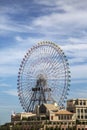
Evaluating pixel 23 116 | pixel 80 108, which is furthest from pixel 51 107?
pixel 80 108

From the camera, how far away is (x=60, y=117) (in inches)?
7372

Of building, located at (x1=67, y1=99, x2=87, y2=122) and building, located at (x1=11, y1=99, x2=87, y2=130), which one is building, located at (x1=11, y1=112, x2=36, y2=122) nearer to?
building, located at (x1=11, y1=99, x2=87, y2=130)

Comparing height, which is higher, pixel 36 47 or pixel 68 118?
pixel 36 47

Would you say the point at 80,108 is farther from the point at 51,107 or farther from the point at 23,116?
the point at 23,116

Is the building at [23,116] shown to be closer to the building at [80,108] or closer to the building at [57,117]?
the building at [57,117]

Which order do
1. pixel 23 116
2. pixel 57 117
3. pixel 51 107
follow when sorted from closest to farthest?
pixel 57 117 → pixel 51 107 → pixel 23 116

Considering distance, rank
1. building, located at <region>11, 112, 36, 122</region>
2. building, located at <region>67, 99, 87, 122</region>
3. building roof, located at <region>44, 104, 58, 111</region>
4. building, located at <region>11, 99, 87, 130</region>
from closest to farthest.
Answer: building, located at <region>11, 99, 87, 130</region>
building roof, located at <region>44, 104, 58, 111</region>
building, located at <region>11, 112, 36, 122</region>
building, located at <region>67, 99, 87, 122</region>

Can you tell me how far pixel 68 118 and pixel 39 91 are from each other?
14244 millimetres

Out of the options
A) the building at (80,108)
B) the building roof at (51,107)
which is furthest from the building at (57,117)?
the building at (80,108)

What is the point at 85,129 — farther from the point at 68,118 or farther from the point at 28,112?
the point at 28,112

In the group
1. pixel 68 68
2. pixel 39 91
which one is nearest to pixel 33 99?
pixel 39 91

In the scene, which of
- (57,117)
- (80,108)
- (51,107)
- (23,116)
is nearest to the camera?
(57,117)

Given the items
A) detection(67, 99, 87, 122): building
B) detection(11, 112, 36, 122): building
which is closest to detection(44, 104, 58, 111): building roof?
detection(11, 112, 36, 122): building

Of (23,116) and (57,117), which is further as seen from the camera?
(23,116)
